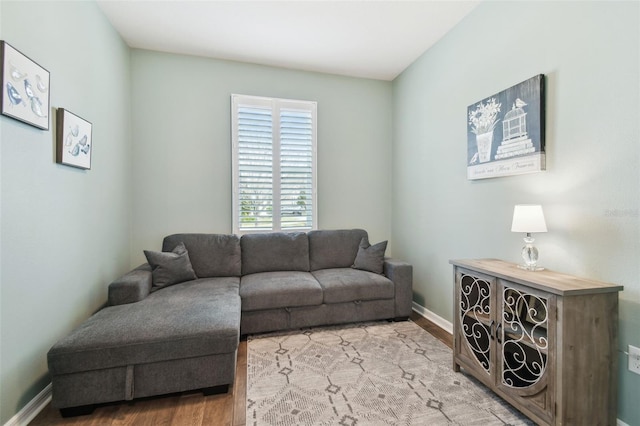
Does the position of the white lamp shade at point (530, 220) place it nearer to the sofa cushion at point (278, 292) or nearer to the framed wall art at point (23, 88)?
the sofa cushion at point (278, 292)

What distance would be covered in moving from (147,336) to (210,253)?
4.55 ft

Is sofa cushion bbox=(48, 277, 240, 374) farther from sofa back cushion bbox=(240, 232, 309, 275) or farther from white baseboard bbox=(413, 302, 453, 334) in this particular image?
white baseboard bbox=(413, 302, 453, 334)

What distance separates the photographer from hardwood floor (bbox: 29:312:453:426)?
1.60 metres

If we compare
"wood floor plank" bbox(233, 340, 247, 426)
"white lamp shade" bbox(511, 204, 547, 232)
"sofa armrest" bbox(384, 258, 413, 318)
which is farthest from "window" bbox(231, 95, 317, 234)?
"white lamp shade" bbox(511, 204, 547, 232)

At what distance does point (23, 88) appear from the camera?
1554 millimetres

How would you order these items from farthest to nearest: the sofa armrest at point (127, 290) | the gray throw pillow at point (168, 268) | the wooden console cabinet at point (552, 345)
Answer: the gray throw pillow at point (168, 268), the sofa armrest at point (127, 290), the wooden console cabinet at point (552, 345)

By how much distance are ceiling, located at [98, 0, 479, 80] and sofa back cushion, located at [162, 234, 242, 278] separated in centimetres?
205

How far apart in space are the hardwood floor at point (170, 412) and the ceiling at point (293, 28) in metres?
2.97

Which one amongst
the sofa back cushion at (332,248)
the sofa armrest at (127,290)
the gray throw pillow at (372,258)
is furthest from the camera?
the sofa back cushion at (332,248)

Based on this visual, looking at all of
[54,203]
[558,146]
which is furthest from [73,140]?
[558,146]

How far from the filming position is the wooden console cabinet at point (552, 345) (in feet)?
4.56

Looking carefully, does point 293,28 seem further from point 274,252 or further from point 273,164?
point 274,252

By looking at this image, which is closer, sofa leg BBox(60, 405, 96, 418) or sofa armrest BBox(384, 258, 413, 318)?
sofa leg BBox(60, 405, 96, 418)

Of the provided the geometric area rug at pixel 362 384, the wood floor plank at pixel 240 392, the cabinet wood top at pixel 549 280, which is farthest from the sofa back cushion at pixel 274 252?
the cabinet wood top at pixel 549 280
